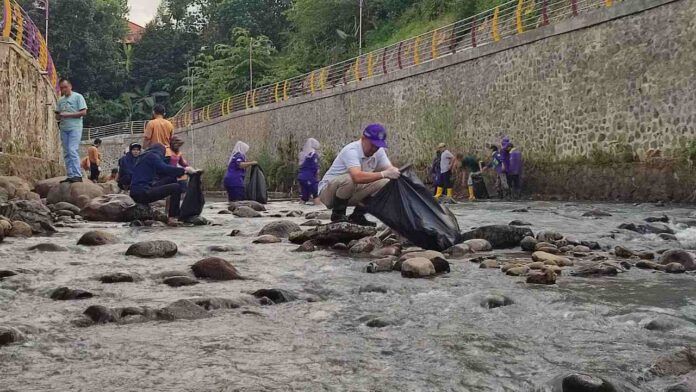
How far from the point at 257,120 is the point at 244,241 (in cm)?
2562

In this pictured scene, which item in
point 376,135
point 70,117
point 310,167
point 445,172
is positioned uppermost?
point 70,117

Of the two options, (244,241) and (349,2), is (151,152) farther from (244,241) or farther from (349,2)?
(349,2)

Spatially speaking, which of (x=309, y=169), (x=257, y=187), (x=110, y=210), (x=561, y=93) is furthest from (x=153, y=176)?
(x=561, y=93)

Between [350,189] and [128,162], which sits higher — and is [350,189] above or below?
below

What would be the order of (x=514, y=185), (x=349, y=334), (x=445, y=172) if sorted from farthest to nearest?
1. (x=445, y=172)
2. (x=514, y=185)
3. (x=349, y=334)

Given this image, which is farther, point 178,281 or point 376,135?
point 376,135

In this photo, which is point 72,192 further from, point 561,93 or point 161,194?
point 561,93

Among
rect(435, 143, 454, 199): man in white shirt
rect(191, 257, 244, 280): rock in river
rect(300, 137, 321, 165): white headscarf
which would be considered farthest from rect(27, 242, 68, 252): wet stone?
rect(435, 143, 454, 199): man in white shirt

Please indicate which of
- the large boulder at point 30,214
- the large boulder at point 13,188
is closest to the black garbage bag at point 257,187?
the large boulder at point 13,188

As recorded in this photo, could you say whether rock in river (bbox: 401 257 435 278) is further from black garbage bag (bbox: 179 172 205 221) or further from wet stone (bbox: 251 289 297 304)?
black garbage bag (bbox: 179 172 205 221)

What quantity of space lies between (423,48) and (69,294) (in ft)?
65.7

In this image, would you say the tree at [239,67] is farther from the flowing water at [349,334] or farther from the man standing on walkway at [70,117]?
the flowing water at [349,334]

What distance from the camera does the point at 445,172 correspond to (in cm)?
1670

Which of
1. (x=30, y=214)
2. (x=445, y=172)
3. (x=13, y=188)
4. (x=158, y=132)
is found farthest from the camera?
(x=445, y=172)
